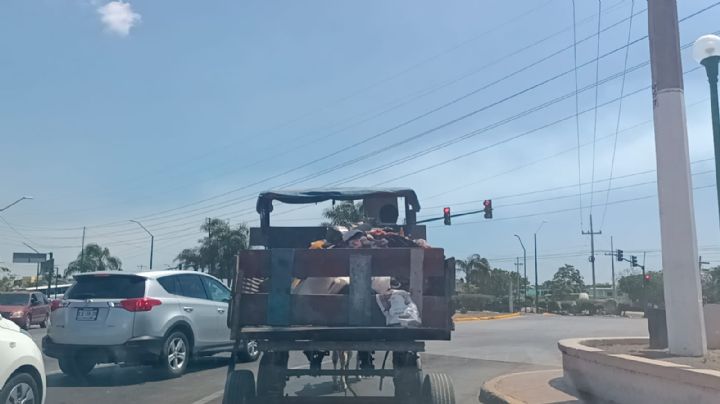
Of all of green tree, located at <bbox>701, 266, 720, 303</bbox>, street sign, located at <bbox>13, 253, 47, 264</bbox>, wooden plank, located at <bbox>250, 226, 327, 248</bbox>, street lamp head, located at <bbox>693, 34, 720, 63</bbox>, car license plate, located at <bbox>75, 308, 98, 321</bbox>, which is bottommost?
car license plate, located at <bbox>75, 308, 98, 321</bbox>

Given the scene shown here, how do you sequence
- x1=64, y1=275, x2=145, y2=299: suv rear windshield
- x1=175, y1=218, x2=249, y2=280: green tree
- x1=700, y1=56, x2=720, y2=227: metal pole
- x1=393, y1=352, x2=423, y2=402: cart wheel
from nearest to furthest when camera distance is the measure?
x1=393, y1=352, x2=423, y2=402: cart wheel
x1=64, y1=275, x2=145, y2=299: suv rear windshield
x1=700, y1=56, x2=720, y2=227: metal pole
x1=175, y1=218, x2=249, y2=280: green tree

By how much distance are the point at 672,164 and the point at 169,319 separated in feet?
24.9

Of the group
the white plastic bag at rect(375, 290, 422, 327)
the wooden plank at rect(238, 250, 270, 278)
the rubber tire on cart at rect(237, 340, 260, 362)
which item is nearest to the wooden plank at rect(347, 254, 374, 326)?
the white plastic bag at rect(375, 290, 422, 327)

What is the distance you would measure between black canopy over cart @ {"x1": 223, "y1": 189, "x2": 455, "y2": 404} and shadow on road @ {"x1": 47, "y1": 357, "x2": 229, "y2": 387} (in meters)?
4.64

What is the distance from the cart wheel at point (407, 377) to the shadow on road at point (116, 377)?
5.21m

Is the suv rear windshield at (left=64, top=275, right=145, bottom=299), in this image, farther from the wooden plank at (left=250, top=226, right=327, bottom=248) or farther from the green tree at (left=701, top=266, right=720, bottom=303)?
the green tree at (left=701, top=266, right=720, bottom=303)

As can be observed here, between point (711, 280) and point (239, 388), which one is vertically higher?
point (711, 280)

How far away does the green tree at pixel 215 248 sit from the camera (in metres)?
36.5

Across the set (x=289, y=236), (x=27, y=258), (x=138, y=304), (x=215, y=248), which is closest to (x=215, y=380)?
(x=138, y=304)

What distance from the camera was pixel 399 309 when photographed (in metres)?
6.23

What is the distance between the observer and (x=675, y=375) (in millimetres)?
6973

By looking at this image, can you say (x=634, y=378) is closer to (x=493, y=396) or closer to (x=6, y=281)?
(x=493, y=396)

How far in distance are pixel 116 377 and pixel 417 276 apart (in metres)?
6.83

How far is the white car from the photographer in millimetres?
6660
